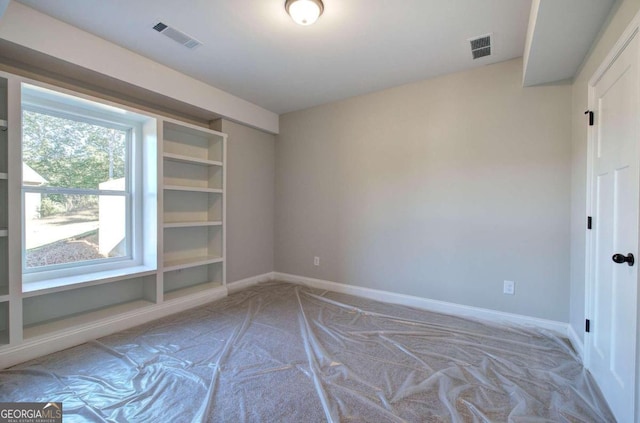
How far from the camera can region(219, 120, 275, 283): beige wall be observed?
390cm

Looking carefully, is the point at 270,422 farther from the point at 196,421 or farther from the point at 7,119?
the point at 7,119


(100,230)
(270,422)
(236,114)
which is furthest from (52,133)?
(270,422)

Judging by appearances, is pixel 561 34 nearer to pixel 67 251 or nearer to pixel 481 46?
pixel 481 46

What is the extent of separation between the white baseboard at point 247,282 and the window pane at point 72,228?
4.43ft

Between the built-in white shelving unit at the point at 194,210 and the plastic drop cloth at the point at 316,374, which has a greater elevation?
the built-in white shelving unit at the point at 194,210

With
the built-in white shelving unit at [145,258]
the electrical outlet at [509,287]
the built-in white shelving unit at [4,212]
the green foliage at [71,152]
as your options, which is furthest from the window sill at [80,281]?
the electrical outlet at [509,287]

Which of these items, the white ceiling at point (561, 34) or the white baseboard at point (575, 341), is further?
the white baseboard at point (575, 341)

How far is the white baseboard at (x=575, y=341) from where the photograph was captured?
7.04 ft

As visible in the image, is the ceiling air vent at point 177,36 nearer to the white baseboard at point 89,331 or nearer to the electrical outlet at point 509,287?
the white baseboard at point 89,331

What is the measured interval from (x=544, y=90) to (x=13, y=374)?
191 inches

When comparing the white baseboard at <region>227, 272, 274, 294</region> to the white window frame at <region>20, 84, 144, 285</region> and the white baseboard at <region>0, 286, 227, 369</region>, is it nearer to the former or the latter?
the white baseboard at <region>0, 286, 227, 369</region>

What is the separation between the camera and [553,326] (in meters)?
2.57

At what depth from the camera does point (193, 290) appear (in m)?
3.43

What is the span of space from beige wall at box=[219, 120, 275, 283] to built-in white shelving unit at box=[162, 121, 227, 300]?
0.68 ft
